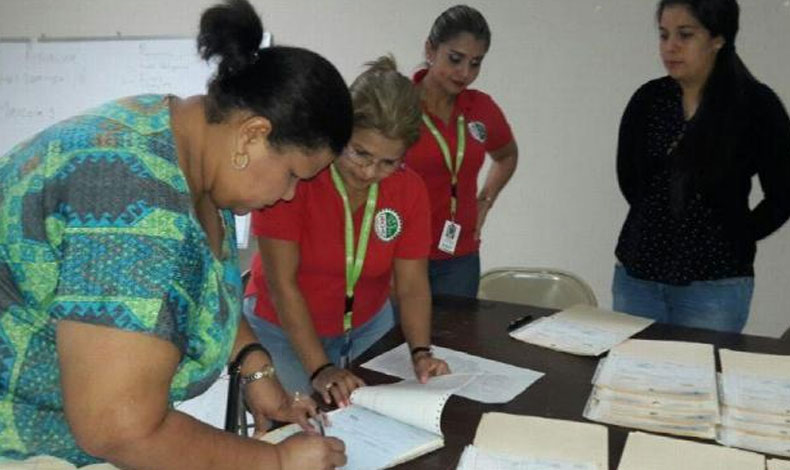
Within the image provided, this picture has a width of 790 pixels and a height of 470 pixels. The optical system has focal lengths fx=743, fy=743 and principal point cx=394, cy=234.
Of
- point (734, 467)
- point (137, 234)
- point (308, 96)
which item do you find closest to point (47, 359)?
point (137, 234)

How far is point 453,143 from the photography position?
8.09 feet

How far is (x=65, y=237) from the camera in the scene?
2.75ft

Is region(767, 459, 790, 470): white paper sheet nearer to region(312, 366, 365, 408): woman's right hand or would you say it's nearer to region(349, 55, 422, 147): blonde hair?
region(312, 366, 365, 408): woman's right hand

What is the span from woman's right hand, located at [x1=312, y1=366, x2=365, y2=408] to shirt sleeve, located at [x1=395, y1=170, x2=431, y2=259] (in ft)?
1.35

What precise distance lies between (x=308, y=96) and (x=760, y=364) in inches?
51.3

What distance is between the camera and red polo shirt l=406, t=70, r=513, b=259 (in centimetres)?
239

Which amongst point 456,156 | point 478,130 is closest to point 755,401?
point 456,156

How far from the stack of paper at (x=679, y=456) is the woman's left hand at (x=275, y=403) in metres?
0.57

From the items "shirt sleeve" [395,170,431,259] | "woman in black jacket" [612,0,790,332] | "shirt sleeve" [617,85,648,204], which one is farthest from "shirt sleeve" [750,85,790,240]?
"shirt sleeve" [395,170,431,259]

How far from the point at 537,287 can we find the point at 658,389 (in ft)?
3.30

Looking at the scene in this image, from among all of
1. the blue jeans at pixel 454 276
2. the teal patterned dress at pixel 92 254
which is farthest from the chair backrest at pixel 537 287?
the teal patterned dress at pixel 92 254

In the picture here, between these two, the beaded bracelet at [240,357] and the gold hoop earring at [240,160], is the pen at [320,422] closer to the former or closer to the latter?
the beaded bracelet at [240,357]

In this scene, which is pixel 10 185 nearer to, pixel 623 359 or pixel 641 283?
pixel 623 359

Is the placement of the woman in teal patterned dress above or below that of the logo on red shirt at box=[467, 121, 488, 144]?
below
